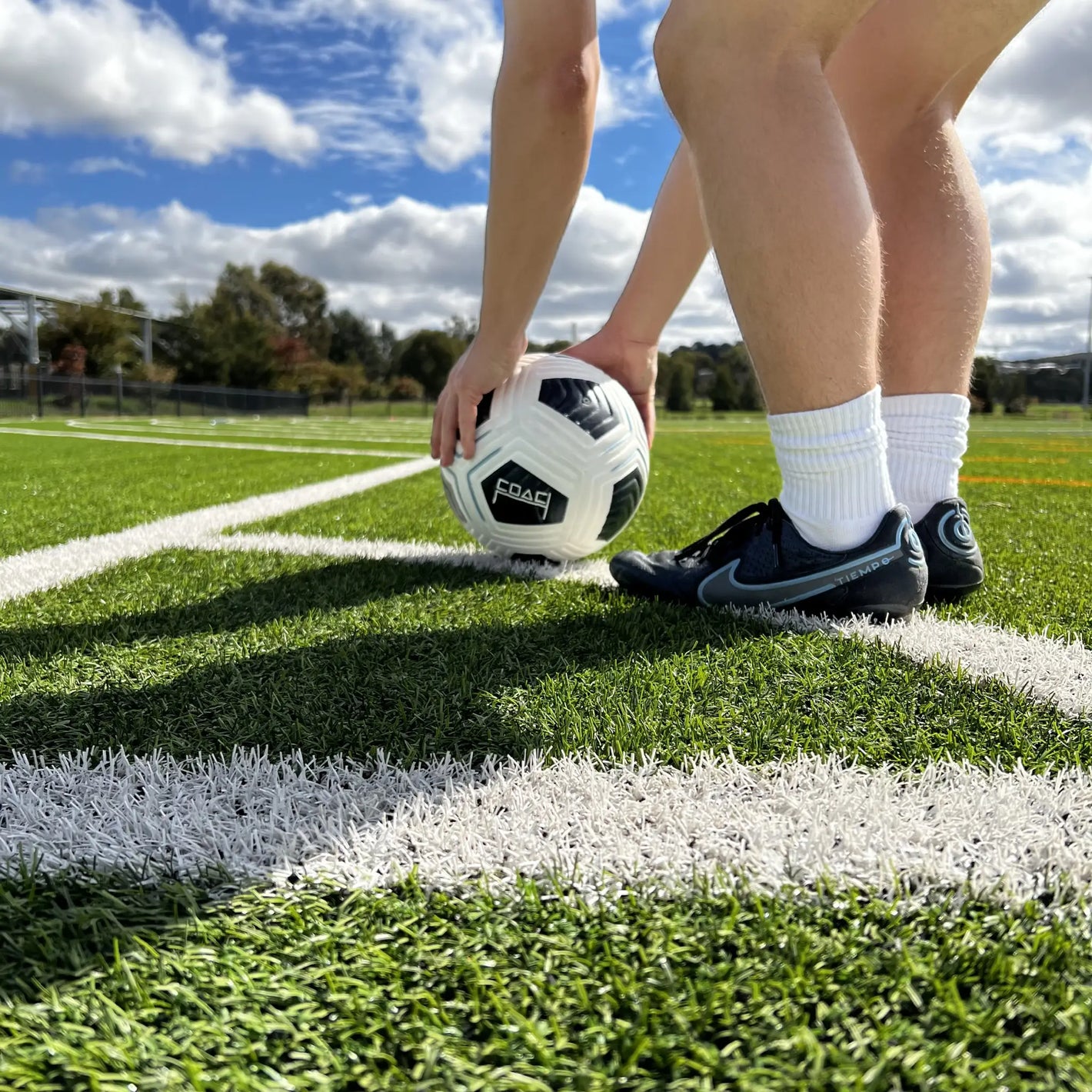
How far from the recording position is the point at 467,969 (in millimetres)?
720

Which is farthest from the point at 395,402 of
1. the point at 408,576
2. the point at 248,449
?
the point at 408,576

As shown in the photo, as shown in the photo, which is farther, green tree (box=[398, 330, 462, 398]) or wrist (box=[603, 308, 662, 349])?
green tree (box=[398, 330, 462, 398])

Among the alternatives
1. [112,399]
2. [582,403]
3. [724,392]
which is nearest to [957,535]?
[582,403]

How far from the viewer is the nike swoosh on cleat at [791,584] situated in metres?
1.75

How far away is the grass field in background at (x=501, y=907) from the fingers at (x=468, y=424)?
367 millimetres

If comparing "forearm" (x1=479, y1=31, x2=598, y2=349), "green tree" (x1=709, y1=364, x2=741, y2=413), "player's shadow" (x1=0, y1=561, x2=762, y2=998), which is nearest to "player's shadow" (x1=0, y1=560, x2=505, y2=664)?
"player's shadow" (x1=0, y1=561, x2=762, y2=998)

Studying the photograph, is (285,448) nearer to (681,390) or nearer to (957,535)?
(957,535)

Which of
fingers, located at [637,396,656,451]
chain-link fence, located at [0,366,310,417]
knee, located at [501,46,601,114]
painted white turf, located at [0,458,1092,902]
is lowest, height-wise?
painted white turf, located at [0,458,1092,902]

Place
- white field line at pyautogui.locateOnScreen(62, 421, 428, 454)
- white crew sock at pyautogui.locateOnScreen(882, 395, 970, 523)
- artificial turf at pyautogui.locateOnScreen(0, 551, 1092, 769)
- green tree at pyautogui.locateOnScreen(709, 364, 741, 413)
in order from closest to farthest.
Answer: artificial turf at pyautogui.locateOnScreen(0, 551, 1092, 769) → white crew sock at pyautogui.locateOnScreen(882, 395, 970, 523) → white field line at pyautogui.locateOnScreen(62, 421, 428, 454) → green tree at pyautogui.locateOnScreen(709, 364, 741, 413)

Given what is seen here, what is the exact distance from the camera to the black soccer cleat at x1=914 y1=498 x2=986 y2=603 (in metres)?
2.02

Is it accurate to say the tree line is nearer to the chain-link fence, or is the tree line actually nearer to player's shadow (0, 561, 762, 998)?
the chain-link fence

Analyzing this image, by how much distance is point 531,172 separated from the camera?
6.46 ft

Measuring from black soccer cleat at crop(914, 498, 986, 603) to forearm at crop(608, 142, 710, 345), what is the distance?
1.03m

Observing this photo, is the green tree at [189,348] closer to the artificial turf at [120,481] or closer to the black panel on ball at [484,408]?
the artificial turf at [120,481]
